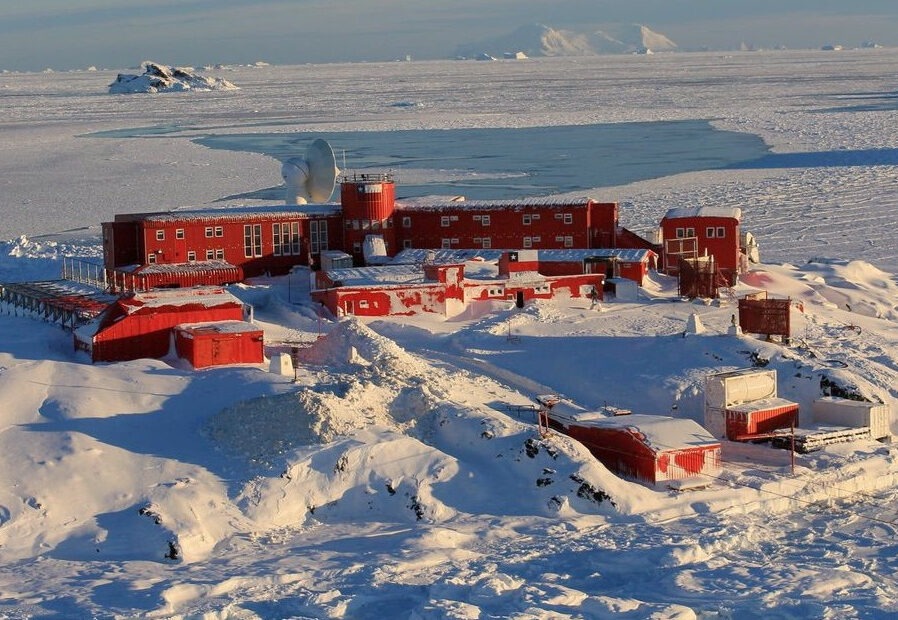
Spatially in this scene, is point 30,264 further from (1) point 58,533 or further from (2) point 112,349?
(1) point 58,533

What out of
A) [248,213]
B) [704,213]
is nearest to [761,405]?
[704,213]

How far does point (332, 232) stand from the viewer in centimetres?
3162

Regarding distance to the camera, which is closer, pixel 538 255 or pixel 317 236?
pixel 538 255

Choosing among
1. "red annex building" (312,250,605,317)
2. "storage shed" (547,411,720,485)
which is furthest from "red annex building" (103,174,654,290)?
"storage shed" (547,411,720,485)

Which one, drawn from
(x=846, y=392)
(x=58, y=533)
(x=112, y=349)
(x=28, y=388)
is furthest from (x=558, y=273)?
(x=58, y=533)

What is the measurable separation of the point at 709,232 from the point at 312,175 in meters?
9.89

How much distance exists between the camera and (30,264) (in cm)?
3300

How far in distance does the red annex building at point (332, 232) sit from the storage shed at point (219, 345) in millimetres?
7119

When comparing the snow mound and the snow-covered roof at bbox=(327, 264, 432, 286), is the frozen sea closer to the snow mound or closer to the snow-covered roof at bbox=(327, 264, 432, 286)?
the snow-covered roof at bbox=(327, 264, 432, 286)

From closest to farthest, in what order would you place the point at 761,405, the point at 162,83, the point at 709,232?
the point at 761,405, the point at 709,232, the point at 162,83

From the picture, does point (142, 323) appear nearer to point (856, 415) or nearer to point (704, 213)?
point (856, 415)

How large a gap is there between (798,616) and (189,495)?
700 cm

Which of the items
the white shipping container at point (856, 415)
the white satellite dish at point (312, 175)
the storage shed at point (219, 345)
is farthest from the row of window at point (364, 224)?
the white shipping container at point (856, 415)

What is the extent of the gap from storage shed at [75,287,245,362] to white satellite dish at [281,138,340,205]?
11466mm
